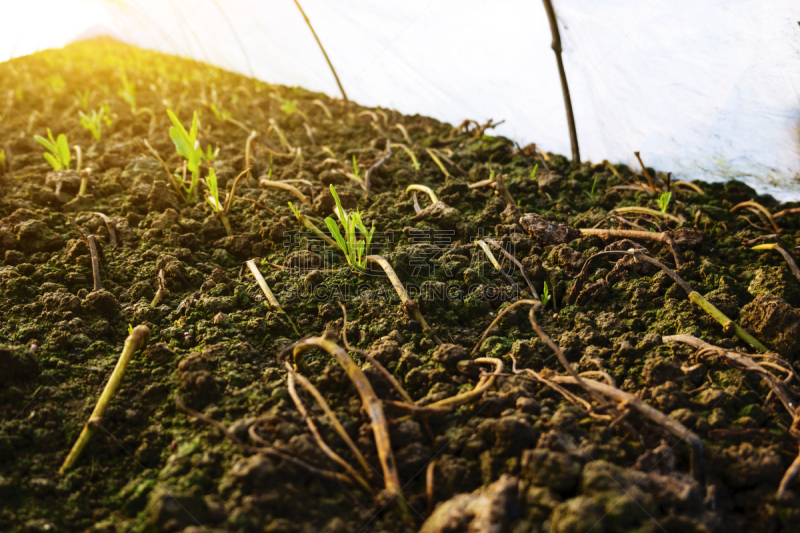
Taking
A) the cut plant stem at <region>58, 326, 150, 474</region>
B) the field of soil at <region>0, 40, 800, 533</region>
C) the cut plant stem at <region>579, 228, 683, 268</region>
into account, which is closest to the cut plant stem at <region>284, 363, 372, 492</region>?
the field of soil at <region>0, 40, 800, 533</region>

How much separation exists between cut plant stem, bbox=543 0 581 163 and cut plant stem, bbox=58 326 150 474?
2.15 m

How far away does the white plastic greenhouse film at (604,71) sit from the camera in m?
1.73

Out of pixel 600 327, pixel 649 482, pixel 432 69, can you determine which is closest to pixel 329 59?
pixel 432 69

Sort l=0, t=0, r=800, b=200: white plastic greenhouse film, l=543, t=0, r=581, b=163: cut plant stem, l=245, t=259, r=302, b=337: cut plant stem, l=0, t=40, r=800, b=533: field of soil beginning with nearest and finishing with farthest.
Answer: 1. l=0, t=40, r=800, b=533: field of soil
2. l=245, t=259, r=302, b=337: cut plant stem
3. l=0, t=0, r=800, b=200: white plastic greenhouse film
4. l=543, t=0, r=581, b=163: cut plant stem

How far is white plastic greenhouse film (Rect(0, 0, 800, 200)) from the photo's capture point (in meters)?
1.73

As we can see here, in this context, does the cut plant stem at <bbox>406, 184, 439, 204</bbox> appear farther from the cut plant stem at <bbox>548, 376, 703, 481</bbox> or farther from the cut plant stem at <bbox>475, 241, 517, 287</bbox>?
the cut plant stem at <bbox>548, 376, 703, 481</bbox>

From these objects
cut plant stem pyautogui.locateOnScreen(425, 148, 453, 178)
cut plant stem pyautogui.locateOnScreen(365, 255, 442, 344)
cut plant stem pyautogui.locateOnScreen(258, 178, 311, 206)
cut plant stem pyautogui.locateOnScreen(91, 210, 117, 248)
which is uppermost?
cut plant stem pyautogui.locateOnScreen(425, 148, 453, 178)

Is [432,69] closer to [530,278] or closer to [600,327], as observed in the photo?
[530,278]

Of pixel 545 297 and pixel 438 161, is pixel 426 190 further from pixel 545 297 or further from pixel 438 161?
pixel 545 297

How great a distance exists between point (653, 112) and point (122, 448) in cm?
234

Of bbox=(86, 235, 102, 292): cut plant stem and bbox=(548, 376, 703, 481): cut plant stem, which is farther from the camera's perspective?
bbox=(86, 235, 102, 292): cut plant stem

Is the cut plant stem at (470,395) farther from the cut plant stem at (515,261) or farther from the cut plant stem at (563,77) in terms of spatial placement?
the cut plant stem at (563,77)

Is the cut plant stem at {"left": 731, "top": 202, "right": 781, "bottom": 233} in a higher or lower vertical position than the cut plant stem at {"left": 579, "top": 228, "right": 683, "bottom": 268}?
higher

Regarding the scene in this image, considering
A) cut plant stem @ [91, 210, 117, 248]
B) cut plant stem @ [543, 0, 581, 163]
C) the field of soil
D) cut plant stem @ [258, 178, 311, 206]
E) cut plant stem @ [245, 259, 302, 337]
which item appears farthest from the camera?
cut plant stem @ [543, 0, 581, 163]
